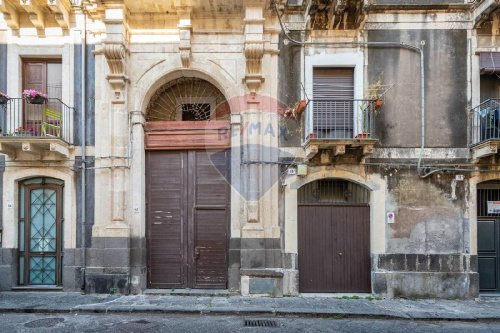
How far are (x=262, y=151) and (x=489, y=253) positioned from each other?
673cm

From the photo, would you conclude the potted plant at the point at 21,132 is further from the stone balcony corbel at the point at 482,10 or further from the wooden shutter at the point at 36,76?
the stone balcony corbel at the point at 482,10

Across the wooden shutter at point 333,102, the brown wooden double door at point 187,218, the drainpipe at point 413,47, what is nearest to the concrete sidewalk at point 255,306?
the brown wooden double door at point 187,218

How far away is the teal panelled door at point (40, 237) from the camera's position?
1007 cm

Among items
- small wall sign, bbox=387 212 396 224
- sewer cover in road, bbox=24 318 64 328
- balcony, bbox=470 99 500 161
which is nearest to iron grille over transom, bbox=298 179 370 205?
small wall sign, bbox=387 212 396 224

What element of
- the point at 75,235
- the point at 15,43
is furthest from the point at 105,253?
the point at 15,43

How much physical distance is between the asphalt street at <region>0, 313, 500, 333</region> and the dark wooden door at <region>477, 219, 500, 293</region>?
2.43 m

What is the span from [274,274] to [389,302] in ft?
9.52

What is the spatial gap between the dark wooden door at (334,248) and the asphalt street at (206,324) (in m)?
1.85

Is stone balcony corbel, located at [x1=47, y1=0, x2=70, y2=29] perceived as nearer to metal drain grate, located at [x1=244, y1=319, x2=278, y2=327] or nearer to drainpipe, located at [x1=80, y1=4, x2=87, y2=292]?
drainpipe, located at [x1=80, y1=4, x2=87, y2=292]

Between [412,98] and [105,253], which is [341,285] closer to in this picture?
[412,98]

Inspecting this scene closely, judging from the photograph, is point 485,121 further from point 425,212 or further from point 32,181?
point 32,181

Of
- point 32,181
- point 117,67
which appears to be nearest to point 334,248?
point 117,67

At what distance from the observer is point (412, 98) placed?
33.0 feet

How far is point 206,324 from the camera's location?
7598mm
